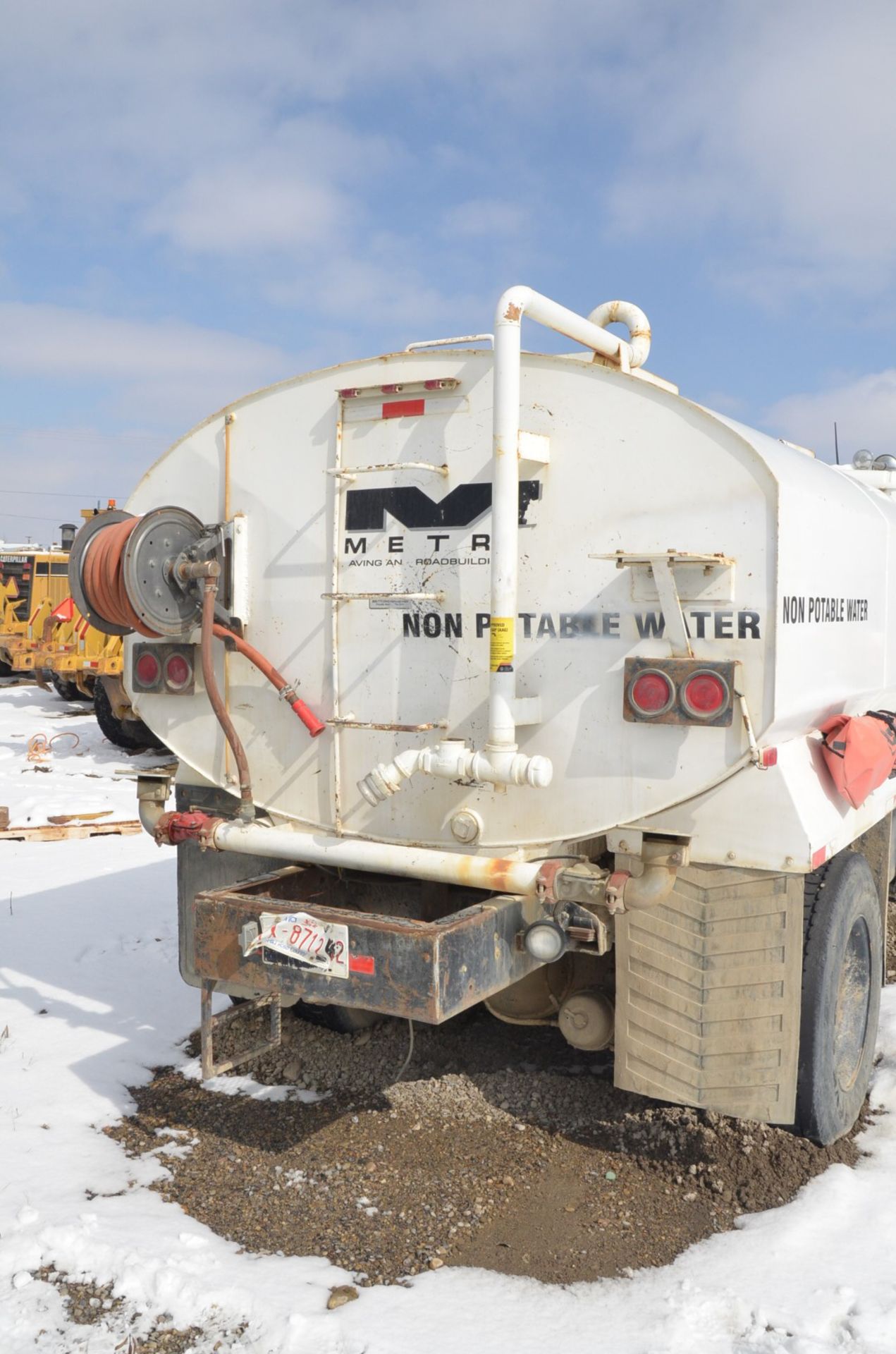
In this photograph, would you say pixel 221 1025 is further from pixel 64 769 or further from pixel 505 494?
pixel 64 769

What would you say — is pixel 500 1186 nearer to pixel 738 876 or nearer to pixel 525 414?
pixel 738 876

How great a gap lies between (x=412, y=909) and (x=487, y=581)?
4.25 ft

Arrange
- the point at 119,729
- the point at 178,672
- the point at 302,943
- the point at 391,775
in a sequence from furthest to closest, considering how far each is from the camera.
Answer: the point at 119,729 < the point at 178,672 < the point at 391,775 < the point at 302,943

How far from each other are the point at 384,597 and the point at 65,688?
16.9m

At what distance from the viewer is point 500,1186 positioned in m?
3.72

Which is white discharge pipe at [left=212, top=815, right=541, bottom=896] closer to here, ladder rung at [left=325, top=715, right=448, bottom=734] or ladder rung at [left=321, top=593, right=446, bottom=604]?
ladder rung at [left=325, top=715, right=448, bottom=734]

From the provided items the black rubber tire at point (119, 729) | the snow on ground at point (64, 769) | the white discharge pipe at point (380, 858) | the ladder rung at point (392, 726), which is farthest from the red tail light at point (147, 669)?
the black rubber tire at point (119, 729)

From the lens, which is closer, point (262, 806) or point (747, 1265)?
point (747, 1265)

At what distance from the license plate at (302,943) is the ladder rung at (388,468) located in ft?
4.73

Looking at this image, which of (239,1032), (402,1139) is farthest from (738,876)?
(239,1032)

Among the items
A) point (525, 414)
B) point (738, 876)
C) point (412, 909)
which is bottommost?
point (412, 909)

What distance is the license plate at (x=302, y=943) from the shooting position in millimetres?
3314

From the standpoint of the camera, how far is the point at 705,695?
322 centimetres

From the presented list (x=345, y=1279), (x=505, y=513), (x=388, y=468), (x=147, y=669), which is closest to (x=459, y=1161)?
(x=345, y=1279)
